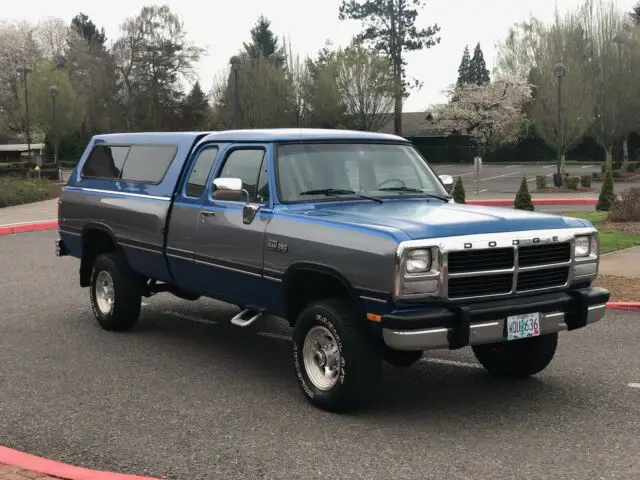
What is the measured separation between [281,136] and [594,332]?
160 inches

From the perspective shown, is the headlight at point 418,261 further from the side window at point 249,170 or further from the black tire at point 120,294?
the black tire at point 120,294

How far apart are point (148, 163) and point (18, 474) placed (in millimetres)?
4253

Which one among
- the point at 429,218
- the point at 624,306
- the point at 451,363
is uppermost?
the point at 429,218

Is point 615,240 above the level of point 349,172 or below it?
below

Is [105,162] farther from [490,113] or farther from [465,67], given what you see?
[465,67]

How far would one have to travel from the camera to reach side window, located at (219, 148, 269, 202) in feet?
21.9

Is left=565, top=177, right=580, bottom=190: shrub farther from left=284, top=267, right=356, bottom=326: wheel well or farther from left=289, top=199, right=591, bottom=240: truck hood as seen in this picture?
left=284, top=267, right=356, bottom=326: wheel well

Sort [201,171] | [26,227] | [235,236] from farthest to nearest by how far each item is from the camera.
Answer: [26,227]
[201,171]
[235,236]

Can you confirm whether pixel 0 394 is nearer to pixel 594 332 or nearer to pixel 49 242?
pixel 594 332

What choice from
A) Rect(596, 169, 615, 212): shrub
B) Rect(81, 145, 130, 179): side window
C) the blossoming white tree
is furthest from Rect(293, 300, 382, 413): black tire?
the blossoming white tree

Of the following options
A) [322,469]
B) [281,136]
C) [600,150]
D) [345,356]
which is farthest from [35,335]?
[600,150]

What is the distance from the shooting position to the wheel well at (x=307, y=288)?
19.3 feet

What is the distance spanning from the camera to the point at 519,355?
21.7ft

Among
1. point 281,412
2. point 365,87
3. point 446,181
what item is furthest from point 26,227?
point 365,87
